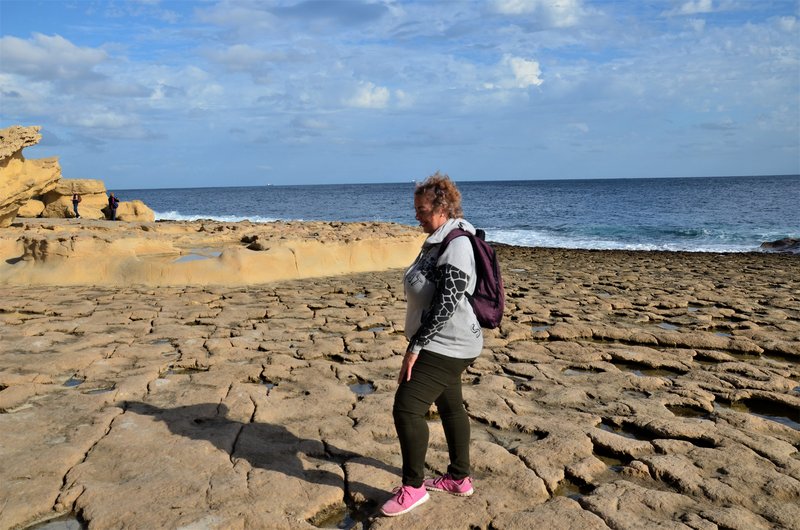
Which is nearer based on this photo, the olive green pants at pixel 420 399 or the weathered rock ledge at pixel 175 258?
the olive green pants at pixel 420 399

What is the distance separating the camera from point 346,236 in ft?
45.0

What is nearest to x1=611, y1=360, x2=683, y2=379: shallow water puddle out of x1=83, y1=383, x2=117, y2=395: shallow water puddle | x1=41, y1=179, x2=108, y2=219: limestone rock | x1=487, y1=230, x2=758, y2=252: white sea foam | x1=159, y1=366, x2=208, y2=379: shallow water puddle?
x1=159, y1=366, x2=208, y2=379: shallow water puddle

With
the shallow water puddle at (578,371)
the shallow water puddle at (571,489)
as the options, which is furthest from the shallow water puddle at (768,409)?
the shallow water puddle at (571,489)

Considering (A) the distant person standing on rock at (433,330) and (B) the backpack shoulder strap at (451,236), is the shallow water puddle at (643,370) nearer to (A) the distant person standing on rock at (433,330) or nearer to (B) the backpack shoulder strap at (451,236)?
(A) the distant person standing on rock at (433,330)

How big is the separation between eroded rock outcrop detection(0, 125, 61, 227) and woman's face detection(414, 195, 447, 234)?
14.6 meters

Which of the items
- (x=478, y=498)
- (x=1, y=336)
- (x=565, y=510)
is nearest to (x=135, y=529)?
(x=478, y=498)

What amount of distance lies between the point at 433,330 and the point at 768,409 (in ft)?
11.6

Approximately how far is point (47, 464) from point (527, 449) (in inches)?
114

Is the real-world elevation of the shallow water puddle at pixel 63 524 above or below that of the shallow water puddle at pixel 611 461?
above

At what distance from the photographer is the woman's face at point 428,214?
304 cm

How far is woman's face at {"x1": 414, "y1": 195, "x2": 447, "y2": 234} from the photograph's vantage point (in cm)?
304

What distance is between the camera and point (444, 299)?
289 cm

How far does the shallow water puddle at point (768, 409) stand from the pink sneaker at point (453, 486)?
2698 millimetres

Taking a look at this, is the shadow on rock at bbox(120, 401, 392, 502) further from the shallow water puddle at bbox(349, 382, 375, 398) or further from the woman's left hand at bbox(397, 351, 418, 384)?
the shallow water puddle at bbox(349, 382, 375, 398)
